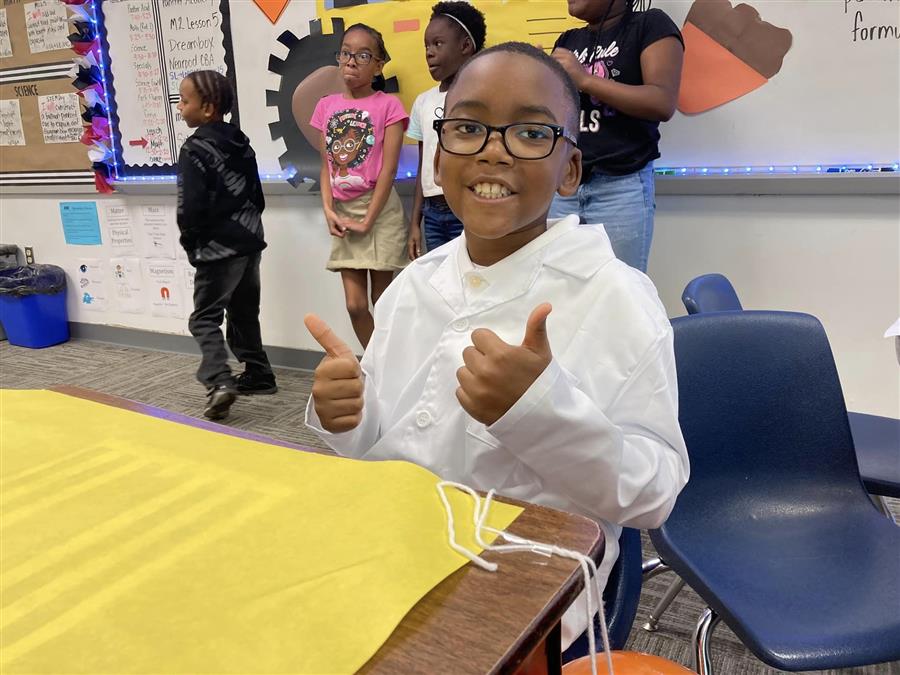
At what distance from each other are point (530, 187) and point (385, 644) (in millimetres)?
584

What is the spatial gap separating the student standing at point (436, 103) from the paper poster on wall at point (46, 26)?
230cm

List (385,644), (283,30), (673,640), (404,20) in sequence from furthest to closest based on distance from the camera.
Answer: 1. (283,30)
2. (404,20)
3. (673,640)
4. (385,644)

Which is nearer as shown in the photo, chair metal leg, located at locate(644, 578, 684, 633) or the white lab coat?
the white lab coat

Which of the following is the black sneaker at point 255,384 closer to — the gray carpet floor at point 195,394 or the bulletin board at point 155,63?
the gray carpet floor at point 195,394

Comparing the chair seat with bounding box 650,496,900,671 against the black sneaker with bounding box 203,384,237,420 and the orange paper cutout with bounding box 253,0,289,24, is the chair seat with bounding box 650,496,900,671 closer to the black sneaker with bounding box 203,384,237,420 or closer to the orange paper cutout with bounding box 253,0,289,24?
the black sneaker with bounding box 203,384,237,420

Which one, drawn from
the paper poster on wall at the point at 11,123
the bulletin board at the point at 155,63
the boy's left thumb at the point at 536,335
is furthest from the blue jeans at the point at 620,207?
the paper poster on wall at the point at 11,123

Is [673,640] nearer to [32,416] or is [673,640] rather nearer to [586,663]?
[586,663]

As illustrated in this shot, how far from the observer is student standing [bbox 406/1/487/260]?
2320mm

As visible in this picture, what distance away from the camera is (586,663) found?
660 mm

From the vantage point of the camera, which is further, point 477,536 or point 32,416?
point 32,416

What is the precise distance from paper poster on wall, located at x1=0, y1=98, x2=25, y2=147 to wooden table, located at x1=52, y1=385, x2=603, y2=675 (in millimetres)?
4480

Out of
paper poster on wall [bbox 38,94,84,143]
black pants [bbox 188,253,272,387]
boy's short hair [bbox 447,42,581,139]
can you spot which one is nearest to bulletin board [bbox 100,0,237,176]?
paper poster on wall [bbox 38,94,84,143]

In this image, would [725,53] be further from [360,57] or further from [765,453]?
[765,453]

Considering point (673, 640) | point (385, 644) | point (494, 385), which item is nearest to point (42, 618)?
point (385, 644)
